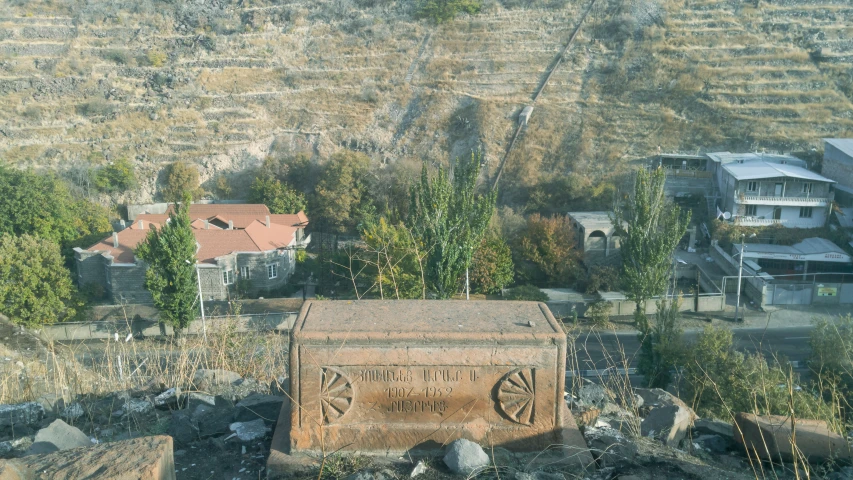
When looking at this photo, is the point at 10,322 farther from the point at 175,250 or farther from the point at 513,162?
the point at 513,162

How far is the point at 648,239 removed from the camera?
1822 centimetres

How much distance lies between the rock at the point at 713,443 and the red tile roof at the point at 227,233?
19989 mm

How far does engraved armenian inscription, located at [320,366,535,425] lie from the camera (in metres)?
4.22

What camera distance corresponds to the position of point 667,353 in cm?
1366

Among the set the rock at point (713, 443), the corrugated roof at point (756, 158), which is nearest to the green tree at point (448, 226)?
the rock at point (713, 443)

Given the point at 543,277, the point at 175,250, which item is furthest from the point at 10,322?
the point at 543,277

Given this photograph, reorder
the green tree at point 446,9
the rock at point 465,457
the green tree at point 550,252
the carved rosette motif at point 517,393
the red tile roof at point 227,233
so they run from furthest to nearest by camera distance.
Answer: the green tree at point 446,9 → the green tree at point 550,252 → the red tile roof at point 227,233 → the carved rosette motif at point 517,393 → the rock at point 465,457

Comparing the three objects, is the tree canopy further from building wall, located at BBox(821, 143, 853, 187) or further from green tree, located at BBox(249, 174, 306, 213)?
green tree, located at BBox(249, 174, 306, 213)

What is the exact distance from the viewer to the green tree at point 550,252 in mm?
23531

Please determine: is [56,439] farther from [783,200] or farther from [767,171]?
[767,171]

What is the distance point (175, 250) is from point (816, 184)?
23.8 metres

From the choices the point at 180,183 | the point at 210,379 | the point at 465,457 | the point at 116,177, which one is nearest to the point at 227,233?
the point at 180,183

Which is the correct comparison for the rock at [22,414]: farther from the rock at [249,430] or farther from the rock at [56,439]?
the rock at [249,430]

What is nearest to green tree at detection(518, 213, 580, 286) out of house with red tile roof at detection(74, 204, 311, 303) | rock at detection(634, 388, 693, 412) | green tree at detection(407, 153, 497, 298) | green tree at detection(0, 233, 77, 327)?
green tree at detection(407, 153, 497, 298)
